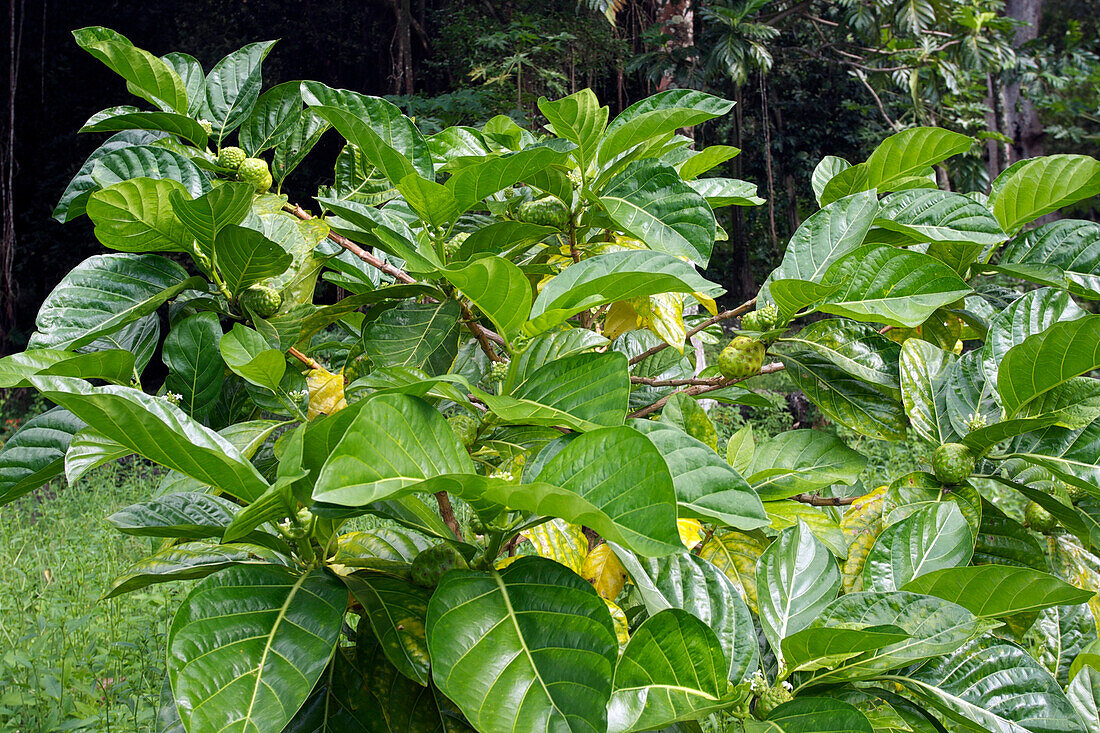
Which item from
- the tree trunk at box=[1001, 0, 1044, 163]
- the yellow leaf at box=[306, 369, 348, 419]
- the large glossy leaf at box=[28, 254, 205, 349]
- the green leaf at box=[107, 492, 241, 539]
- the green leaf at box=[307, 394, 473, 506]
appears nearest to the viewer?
the green leaf at box=[307, 394, 473, 506]

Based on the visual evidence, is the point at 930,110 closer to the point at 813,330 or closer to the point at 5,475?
the point at 813,330

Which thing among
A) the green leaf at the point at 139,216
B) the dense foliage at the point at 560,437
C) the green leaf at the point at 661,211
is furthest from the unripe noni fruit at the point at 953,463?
the green leaf at the point at 139,216

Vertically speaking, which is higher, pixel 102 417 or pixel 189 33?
pixel 189 33

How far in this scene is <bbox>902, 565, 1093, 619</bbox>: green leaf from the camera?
360mm

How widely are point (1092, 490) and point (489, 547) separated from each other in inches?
15.4

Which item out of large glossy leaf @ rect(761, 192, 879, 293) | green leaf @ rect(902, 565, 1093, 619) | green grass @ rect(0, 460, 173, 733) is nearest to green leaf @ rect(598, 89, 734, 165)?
large glossy leaf @ rect(761, 192, 879, 293)

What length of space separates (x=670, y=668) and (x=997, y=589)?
0.59 feet

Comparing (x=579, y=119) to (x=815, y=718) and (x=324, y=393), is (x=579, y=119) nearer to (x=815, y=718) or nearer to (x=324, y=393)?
(x=324, y=393)

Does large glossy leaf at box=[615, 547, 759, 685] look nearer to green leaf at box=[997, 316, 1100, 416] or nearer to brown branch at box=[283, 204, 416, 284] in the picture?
green leaf at box=[997, 316, 1100, 416]

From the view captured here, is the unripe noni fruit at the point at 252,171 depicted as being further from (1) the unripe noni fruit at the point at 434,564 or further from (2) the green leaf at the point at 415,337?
(1) the unripe noni fruit at the point at 434,564

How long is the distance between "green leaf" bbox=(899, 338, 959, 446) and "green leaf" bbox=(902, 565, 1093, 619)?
0.17 meters

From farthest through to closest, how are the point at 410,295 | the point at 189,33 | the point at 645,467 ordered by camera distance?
1. the point at 189,33
2. the point at 410,295
3. the point at 645,467

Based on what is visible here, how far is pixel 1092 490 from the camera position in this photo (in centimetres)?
46

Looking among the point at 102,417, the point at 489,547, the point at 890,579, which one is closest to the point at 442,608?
the point at 489,547
